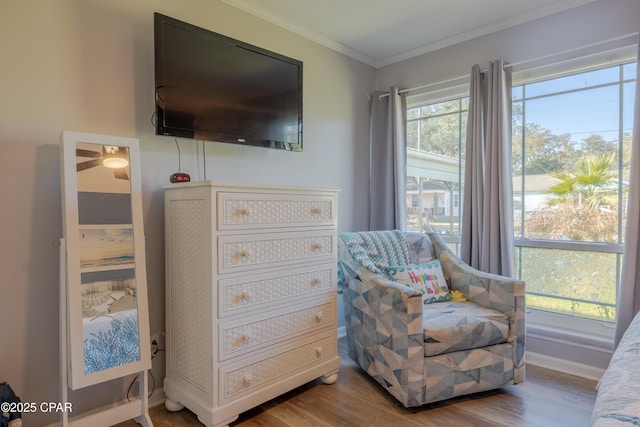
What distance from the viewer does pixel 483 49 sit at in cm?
289

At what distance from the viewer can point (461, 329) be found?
2.06 m

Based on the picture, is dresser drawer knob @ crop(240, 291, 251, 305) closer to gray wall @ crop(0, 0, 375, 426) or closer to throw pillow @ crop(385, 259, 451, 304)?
gray wall @ crop(0, 0, 375, 426)

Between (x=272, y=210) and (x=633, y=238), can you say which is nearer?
(x=272, y=210)

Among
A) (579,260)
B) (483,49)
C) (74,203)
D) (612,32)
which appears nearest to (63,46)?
(74,203)

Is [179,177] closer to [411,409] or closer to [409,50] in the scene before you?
[411,409]

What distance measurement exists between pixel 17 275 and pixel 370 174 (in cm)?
266

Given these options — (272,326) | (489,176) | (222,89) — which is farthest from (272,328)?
(489,176)

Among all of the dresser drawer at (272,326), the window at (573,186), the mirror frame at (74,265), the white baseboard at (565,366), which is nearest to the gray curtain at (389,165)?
the window at (573,186)

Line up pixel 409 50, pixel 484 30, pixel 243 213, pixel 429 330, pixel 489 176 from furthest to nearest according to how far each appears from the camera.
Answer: pixel 409 50
pixel 484 30
pixel 489 176
pixel 429 330
pixel 243 213

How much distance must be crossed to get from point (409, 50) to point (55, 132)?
8.84 ft

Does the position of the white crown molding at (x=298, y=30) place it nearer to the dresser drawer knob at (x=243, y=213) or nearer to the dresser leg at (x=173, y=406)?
the dresser drawer knob at (x=243, y=213)

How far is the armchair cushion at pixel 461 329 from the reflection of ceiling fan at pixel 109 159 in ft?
5.66

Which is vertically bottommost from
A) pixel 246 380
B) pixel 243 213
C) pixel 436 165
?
pixel 246 380

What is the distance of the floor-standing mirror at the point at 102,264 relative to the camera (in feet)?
5.34
